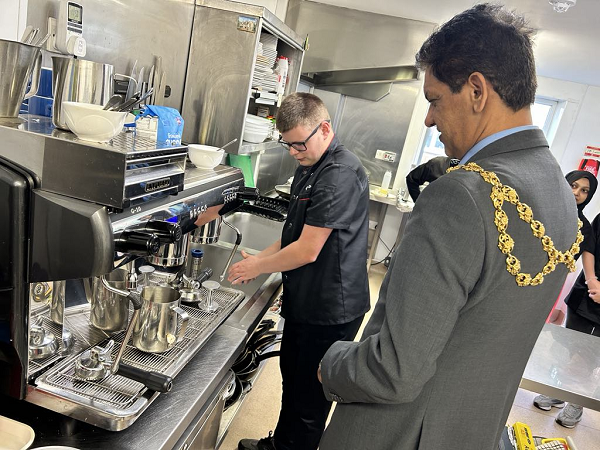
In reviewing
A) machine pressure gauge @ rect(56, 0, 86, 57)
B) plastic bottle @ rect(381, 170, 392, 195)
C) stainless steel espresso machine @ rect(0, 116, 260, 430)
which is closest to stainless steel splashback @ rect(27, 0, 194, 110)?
machine pressure gauge @ rect(56, 0, 86, 57)

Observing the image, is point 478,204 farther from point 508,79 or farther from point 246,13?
point 246,13

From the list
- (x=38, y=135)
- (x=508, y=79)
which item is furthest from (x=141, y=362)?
(x=508, y=79)

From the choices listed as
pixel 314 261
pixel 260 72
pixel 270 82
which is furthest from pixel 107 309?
pixel 270 82

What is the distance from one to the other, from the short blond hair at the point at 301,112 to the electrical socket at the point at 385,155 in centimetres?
310

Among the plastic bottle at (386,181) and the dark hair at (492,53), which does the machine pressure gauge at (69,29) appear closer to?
the dark hair at (492,53)

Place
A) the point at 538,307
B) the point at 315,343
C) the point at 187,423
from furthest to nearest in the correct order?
the point at 315,343, the point at 187,423, the point at 538,307

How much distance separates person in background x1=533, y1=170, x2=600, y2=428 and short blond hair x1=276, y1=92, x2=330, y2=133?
6.09 ft

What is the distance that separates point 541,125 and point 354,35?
9.26 ft

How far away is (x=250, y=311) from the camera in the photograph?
1572 millimetres

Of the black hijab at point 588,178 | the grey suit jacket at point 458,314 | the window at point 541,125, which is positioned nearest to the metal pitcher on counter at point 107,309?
the grey suit jacket at point 458,314

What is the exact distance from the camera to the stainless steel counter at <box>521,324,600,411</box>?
5.35ft

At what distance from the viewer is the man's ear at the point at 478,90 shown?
799 mm

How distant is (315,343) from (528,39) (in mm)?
1299

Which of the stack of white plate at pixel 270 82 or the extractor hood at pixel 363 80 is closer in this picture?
the stack of white plate at pixel 270 82
